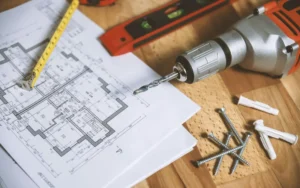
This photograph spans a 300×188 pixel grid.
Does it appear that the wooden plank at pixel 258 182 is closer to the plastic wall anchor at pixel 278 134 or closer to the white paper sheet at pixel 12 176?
the plastic wall anchor at pixel 278 134

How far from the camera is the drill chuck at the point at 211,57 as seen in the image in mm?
534

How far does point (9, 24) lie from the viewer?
0.64 meters

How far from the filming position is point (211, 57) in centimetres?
54

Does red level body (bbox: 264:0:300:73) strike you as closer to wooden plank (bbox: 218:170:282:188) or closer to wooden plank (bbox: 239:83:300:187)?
wooden plank (bbox: 239:83:300:187)

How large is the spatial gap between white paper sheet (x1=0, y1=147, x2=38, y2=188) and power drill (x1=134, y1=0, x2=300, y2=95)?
0.65 feet

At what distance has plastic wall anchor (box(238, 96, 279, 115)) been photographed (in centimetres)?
57

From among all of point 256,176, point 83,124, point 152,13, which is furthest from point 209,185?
point 152,13

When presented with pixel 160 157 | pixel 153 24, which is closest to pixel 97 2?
pixel 153 24

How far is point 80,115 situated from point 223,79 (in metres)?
0.24

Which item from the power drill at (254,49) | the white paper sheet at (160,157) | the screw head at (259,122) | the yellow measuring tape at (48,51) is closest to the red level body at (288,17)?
the power drill at (254,49)

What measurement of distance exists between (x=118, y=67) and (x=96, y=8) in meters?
0.15

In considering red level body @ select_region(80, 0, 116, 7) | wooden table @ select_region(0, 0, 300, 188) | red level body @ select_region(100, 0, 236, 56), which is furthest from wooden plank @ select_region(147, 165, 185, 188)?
red level body @ select_region(80, 0, 116, 7)

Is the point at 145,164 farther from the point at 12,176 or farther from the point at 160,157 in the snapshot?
the point at 12,176

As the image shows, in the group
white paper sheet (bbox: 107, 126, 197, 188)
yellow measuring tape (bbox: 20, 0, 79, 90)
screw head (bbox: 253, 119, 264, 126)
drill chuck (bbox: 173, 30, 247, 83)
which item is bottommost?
screw head (bbox: 253, 119, 264, 126)
